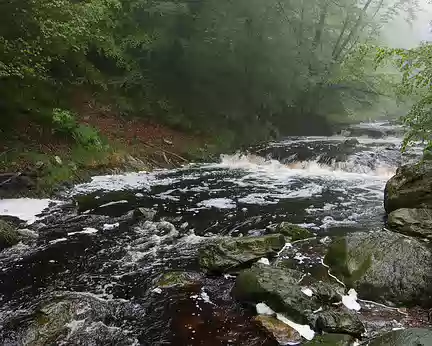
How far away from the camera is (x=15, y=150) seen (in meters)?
11.6

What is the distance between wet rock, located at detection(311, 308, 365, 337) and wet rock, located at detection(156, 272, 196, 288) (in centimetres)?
200

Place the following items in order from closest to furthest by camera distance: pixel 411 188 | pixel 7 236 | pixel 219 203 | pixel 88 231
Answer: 1. pixel 7 236
2. pixel 88 231
3. pixel 411 188
4. pixel 219 203

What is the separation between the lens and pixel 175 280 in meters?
5.86

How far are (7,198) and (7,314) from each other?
5826mm

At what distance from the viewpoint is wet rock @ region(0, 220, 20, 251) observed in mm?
7020

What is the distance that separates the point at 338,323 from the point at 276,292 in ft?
2.73

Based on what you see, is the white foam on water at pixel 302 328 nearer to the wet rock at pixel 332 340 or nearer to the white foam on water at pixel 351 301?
the wet rock at pixel 332 340

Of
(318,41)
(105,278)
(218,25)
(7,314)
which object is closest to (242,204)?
(105,278)

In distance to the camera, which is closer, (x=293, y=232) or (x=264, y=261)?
(x=264, y=261)

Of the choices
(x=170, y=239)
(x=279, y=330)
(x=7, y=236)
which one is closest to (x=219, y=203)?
(x=170, y=239)

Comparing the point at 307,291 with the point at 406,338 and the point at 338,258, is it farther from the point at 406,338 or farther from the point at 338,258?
the point at 406,338

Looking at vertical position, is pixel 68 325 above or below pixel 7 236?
above

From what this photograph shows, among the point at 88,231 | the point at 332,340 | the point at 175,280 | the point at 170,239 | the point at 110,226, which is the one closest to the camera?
the point at 332,340

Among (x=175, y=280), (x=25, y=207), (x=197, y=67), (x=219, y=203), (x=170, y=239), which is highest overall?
(x=197, y=67)
